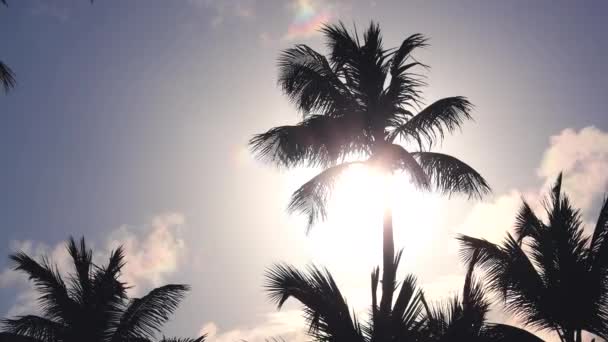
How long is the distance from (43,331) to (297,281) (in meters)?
9.48

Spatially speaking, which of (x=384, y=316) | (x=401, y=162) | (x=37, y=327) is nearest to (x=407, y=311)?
(x=384, y=316)

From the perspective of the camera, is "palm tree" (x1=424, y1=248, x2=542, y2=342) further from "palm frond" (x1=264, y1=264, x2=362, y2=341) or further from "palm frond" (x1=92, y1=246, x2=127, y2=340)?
"palm frond" (x1=92, y1=246, x2=127, y2=340)

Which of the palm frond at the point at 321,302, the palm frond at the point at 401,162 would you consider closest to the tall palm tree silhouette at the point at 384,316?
the palm frond at the point at 321,302

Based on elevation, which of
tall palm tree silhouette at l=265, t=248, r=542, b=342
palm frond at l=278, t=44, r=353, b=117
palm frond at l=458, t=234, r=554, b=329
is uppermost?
palm frond at l=278, t=44, r=353, b=117

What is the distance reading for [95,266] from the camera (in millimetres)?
13680

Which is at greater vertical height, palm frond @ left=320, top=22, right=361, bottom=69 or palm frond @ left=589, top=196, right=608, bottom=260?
palm frond @ left=320, top=22, right=361, bottom=69

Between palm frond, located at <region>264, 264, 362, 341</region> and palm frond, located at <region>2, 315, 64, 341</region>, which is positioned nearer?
palm frond, located at <region>264, 264, 362, 341</region>

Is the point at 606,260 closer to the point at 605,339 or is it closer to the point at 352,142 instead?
the point at 605,339

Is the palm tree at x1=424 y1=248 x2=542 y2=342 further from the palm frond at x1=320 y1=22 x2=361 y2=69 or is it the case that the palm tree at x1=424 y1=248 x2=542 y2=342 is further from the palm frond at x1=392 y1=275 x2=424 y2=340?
the palm frond at x1=320 y1=22 x2=361 y2=69

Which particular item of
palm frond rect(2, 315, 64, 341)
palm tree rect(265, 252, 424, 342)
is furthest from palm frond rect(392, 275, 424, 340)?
palm frond rect(2, 315, 64, 341)

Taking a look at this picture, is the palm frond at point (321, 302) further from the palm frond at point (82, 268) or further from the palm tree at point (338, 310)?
the palm frond at point (82, 268)

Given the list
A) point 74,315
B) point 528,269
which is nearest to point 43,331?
→ point 74,315

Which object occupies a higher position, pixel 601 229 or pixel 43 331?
pixel 601 229

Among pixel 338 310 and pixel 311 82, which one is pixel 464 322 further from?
pixel 311 82
